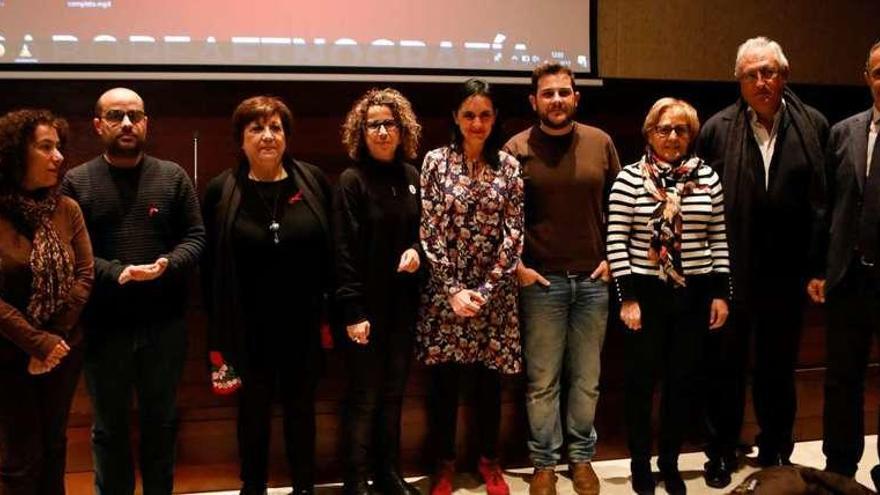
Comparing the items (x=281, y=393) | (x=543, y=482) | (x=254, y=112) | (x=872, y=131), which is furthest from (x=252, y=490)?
(x=872, y=131)

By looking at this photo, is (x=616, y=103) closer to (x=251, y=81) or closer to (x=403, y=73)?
(x=403, y=73)

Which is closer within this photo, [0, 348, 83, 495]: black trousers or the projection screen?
[0, 348, 83, 495]: black trousers

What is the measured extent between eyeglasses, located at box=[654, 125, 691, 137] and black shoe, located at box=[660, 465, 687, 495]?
1314 mm

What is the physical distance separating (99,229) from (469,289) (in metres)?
1.28

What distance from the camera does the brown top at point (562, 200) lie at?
9.07 ft

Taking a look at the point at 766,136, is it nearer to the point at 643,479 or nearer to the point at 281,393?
the point at 643,479

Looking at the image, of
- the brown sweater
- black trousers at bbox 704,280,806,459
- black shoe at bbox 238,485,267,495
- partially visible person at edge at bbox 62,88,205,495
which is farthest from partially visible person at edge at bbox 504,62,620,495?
the brown sweater

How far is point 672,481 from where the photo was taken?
2.85 meters

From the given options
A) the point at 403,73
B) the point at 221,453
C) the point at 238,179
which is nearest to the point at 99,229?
the point at 238,179

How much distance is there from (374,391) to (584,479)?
934 millimetres

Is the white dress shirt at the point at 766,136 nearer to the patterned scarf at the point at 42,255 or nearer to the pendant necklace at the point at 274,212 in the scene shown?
the pendant necklace at the point at 274,212

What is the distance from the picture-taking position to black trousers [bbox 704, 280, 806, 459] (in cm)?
297

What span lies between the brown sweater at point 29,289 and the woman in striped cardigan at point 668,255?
1824mm

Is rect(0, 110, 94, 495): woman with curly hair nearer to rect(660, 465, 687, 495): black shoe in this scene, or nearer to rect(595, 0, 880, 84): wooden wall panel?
rect(660, 465, 687, 495): black shoe
